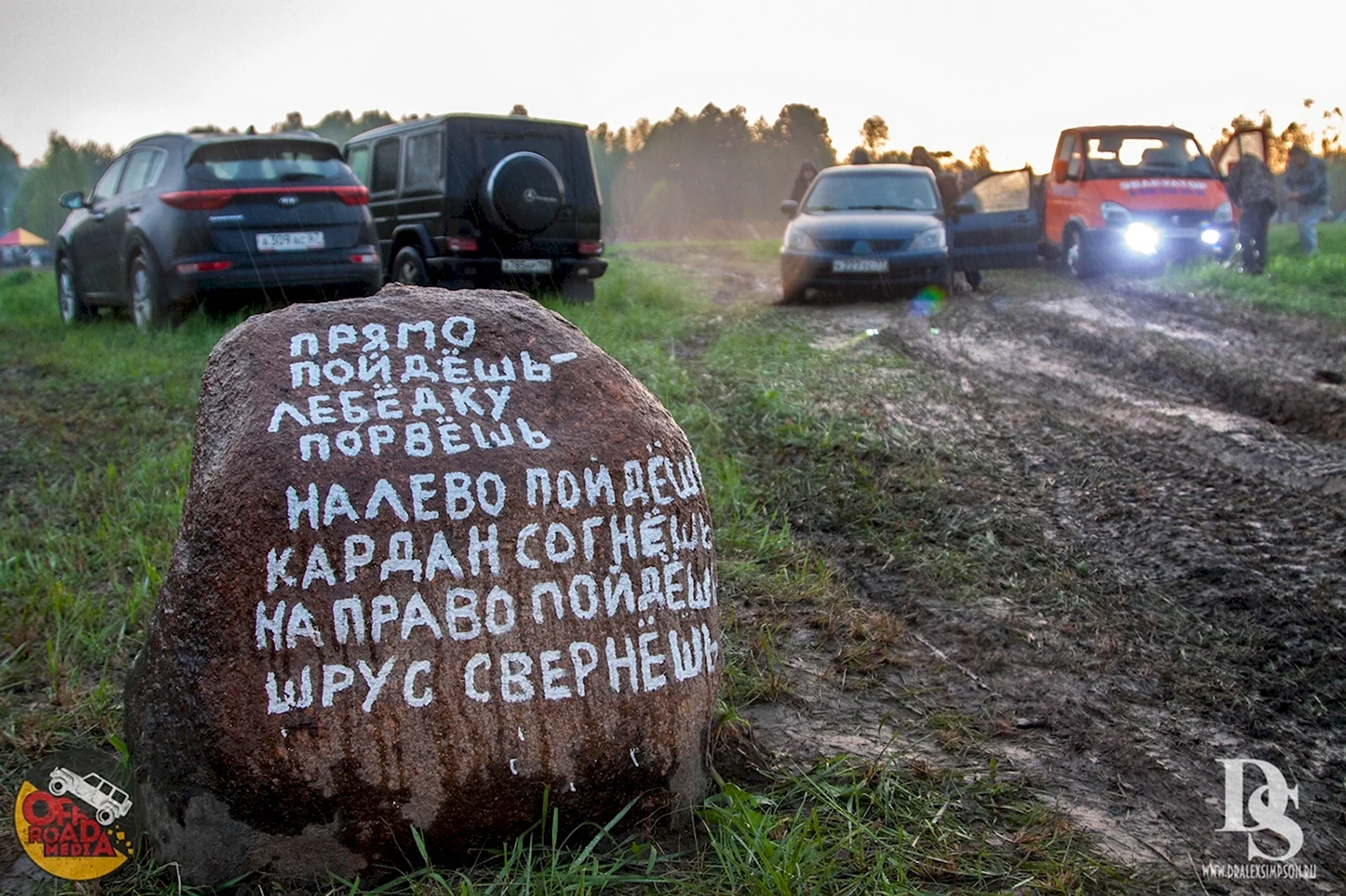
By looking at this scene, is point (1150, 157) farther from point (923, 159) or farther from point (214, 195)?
point (214, 195)

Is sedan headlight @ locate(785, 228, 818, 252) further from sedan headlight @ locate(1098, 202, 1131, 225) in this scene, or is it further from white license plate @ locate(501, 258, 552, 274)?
sedan headlight @ locate(1098, 202, 1131, 225)

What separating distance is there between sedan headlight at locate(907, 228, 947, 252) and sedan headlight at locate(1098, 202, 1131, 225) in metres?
2.73

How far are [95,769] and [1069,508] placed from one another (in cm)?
372

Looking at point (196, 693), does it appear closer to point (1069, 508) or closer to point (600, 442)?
point (600, 442)

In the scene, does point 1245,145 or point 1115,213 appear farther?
point 1245,145

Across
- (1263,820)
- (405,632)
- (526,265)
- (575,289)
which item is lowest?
(1263,820)

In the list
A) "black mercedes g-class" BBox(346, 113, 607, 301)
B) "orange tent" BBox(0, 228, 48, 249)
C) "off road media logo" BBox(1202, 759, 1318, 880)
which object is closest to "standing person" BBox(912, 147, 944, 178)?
A: "black mercedes g-class" BBox(346, 113, 607, 301)

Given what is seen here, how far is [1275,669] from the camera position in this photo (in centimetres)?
332

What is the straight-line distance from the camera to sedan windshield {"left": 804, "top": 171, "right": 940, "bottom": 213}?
11859 millimetres

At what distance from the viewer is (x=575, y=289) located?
34.3 feet

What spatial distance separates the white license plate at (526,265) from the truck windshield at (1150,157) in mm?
7212

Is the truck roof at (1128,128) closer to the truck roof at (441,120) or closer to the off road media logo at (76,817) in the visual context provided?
the truck roof at (441,120)

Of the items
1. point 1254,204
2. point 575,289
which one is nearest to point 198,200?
point 575,289

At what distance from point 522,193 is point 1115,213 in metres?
7.18
